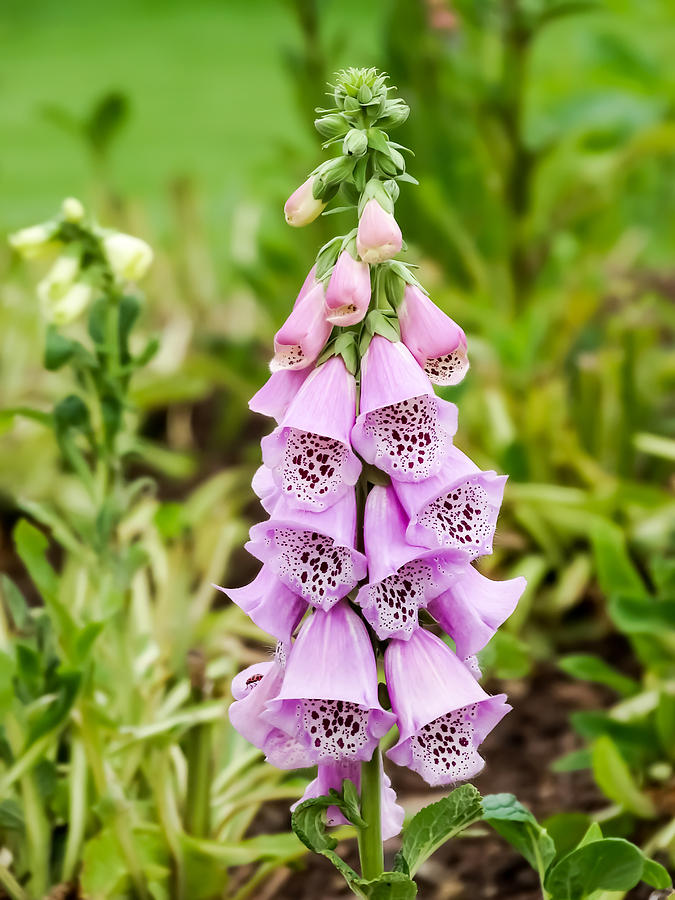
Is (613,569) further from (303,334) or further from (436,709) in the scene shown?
(303,334)

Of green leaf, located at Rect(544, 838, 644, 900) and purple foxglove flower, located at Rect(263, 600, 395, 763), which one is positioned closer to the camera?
purple foxglove flower, located at Rect(263, 600, 395, 763)

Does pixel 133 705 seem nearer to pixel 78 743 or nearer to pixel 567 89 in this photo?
pixel 78 743

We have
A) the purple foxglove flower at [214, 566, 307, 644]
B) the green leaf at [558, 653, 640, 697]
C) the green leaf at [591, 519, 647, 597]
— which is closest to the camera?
the purple foxglove flower at [214, 566, 307, 644]

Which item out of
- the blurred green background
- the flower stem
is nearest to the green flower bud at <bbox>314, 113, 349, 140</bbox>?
the flower stem

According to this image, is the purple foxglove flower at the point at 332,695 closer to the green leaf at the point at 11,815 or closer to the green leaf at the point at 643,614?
the green leaf at the point at 11,815

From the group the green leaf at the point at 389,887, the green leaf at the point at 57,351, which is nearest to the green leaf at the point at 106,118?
the green leaf at the point at 57,351

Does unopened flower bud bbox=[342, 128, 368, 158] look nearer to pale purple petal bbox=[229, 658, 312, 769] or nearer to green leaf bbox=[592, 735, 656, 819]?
pale purple petal bbox=[229, 658, 312, 769]

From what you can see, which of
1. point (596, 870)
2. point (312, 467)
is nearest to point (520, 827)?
point (596, 870)

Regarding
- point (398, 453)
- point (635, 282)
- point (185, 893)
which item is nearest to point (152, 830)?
point (185, 893)
